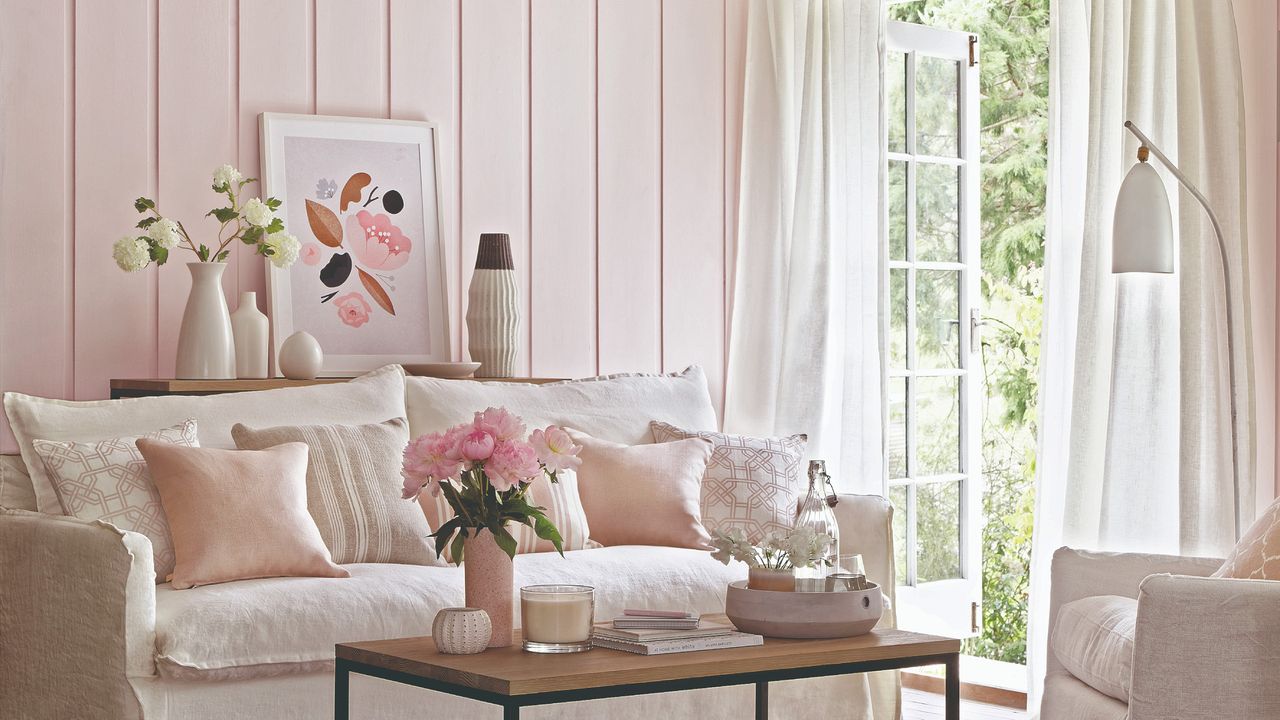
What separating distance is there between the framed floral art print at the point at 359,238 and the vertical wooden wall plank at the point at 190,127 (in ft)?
0.44

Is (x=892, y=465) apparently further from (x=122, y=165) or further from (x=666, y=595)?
(x=122, y=165)

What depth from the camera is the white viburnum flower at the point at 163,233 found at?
3533mm

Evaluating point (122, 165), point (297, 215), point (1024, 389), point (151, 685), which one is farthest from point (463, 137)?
point (1024, 389)

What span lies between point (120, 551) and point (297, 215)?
1.55m

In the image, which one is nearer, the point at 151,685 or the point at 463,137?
the point at 151,685

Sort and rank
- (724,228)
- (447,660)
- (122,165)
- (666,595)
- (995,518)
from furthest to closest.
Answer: (995,518) < (724,228) < (122,165) < (666,595) < (447,660)

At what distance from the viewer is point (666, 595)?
11.3 ft

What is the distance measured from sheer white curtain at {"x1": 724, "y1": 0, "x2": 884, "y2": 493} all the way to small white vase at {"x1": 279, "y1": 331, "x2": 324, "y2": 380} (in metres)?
1.62

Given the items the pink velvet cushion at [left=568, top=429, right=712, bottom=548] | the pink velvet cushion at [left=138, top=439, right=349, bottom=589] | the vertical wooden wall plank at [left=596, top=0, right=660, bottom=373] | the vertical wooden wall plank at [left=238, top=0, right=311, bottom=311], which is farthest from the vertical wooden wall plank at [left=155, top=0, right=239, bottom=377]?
the vertical wooden wall plank at [left=596, top=0, right=660, bottom=373]

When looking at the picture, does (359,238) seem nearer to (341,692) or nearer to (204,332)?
(204,332)

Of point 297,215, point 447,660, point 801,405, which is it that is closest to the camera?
point 447,660

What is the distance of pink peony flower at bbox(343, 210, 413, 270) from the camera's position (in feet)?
13.4

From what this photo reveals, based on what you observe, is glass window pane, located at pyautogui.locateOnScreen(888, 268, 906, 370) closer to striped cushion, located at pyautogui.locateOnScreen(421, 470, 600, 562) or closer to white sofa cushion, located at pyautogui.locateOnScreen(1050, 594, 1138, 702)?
striped cushion, located at pyautogui.locateOnScreen(421, 470, 600, 562)

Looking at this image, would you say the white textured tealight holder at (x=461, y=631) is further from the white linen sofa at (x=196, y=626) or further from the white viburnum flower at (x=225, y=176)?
the white viburnum flower at (x=225, y=176)
